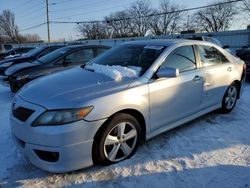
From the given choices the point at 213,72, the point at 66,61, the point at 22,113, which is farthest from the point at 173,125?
the point at 66,61

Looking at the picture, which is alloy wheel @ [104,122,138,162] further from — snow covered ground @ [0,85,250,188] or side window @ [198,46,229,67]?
side window @ [198,46,229,67]

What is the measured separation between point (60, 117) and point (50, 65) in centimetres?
498

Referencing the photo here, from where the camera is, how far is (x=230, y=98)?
534 centimetres

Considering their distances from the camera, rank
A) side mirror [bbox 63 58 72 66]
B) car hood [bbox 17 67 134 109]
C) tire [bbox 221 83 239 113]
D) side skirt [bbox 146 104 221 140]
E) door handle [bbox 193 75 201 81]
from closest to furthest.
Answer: car hood [bbox 17 67 134 109], side skirt [bbox 146 104 221 140], door handle [bbox 193 75 201 81], tire [bbox 221 83 239 113], side mirror [bbox 63 58 72 66]

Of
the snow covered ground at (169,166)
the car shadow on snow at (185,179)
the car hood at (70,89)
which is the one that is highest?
the car hood at (70,89)

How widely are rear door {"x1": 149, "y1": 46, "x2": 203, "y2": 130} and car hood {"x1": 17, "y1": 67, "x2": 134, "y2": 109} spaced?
49cm

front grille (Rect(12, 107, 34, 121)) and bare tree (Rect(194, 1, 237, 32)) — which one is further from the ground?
bare tree (Rect(194, 1, 237, 32))

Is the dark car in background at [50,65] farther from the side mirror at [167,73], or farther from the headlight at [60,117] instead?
the headlight at [60,117]

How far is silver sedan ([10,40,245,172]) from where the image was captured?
2.83 metres

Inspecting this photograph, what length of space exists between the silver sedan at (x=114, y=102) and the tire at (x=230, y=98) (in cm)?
50

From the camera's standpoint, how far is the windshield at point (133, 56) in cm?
381

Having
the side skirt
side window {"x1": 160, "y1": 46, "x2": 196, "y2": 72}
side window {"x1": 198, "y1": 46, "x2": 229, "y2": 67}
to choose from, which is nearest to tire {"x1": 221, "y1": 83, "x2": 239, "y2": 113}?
the side skirt

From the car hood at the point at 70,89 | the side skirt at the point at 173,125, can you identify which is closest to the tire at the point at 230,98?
the side skirt at the point at 173,125

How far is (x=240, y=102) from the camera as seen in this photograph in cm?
621
